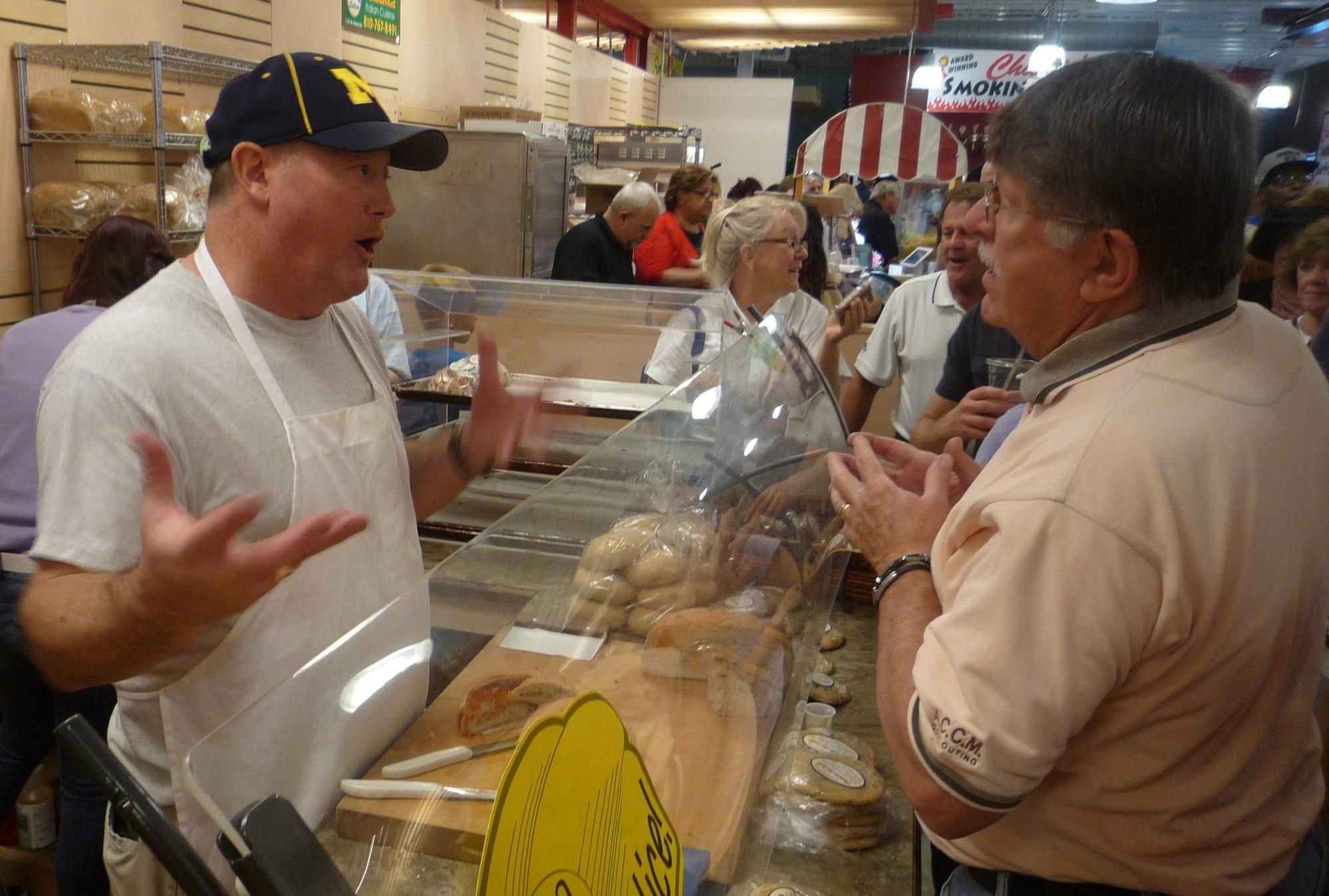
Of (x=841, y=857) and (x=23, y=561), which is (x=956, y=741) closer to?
(x=841, y=857)

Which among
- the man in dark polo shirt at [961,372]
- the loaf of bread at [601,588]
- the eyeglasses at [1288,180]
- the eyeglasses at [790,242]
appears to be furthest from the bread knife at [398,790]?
the eyeglasses at [1288,180]

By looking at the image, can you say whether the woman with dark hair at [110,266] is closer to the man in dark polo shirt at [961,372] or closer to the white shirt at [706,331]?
the white shirt at [706,331]

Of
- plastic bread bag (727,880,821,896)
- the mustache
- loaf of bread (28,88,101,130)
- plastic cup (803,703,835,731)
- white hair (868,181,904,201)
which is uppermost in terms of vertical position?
white hair (868,181,904,201)

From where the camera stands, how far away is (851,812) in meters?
2.20

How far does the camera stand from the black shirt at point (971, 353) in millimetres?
3059

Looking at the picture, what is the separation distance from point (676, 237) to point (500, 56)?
4.34m

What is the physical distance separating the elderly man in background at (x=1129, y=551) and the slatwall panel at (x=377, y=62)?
21.2 ft

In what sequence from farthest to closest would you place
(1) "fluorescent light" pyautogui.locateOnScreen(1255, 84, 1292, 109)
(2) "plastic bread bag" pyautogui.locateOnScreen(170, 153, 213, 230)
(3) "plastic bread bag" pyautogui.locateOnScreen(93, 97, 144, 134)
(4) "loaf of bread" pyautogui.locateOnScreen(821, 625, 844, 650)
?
1. (1) "fluorescent light" pyautogui.locateOnScreen(1255, 84, 1292, 109)
2. (2) "plastic bread bag" pyautogui.locateOnScreen(170, 153, 213, 230)
3. (3) "plastic bread bag" pyautogui.locateOnScreen(93, 97, 144, 134)
4. (4) "loaf of bread" pyautogui.locateOnScreen(821, 625, 844, 650)

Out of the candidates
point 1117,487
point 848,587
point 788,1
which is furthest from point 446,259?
point 788,1

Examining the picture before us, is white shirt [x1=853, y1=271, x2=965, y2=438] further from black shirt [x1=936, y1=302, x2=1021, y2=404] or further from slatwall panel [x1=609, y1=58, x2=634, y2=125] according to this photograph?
slatwall panel [x1=609, y1=58, x2=634, y2=125]

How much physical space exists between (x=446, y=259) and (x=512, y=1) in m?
5.75

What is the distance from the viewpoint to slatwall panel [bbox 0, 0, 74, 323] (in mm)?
4059

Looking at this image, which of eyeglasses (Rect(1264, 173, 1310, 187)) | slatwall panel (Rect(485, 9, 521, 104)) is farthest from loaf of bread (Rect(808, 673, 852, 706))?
slatwall panel (Rect(485, 9, 521, 104))

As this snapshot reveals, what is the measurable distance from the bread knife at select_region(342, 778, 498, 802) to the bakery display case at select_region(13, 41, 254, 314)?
431cm
